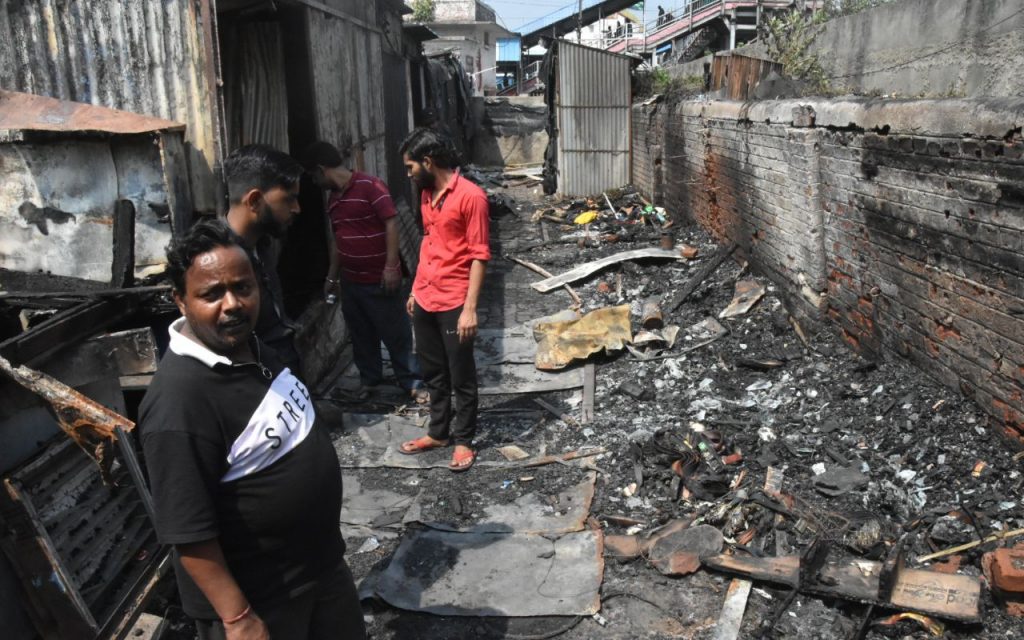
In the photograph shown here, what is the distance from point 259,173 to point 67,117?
191cm

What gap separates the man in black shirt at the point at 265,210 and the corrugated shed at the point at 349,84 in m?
3.39

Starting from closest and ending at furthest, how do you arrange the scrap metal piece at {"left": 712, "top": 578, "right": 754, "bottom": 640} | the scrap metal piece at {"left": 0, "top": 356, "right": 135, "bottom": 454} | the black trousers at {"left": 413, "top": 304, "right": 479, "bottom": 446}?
the scrap metal piece at {"left": 0, "top": 356, "right": 135, "bottom": 454}, the scrap metal piece at {"left": 712, "top": 578, "right": 754, "bottom": 640}, the black trousers at {"left": 413, "top": 304, "right": 479, "bottom": 446}

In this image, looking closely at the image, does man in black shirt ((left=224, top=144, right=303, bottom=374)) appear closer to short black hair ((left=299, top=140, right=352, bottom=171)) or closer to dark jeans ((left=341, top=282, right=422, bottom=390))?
short black hair ((left=299, top=140, right=352, bottom=171))

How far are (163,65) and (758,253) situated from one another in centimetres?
539

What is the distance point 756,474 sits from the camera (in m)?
4.45

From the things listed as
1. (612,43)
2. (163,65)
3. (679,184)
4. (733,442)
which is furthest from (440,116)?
(612,43)

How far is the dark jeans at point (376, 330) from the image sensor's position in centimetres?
590

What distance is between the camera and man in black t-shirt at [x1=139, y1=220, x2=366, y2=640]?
5.83 feet

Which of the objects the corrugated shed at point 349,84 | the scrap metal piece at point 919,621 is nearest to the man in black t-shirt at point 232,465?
the scrap metal piece at point 919,621

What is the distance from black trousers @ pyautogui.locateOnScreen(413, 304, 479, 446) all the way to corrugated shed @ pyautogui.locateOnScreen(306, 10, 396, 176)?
9.13 feet

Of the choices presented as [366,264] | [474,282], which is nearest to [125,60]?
[366,264]

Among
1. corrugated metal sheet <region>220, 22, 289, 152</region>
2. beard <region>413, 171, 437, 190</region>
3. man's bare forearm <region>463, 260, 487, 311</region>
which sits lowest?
man's bare forearm <region>463, 260, 487, 311</region>

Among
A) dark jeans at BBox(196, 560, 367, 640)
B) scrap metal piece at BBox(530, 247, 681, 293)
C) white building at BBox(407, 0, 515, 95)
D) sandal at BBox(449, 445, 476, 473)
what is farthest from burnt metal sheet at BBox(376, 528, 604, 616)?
white building at BBox(407, 0, 515, 95)

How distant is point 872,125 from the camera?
4.91 m
